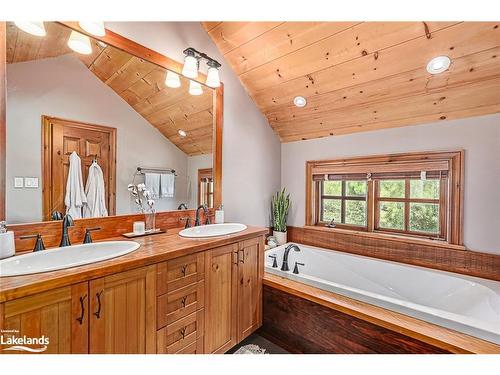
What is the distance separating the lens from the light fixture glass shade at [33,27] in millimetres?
1184

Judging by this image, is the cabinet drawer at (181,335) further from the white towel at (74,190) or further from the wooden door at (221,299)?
the white towel at (74,190)

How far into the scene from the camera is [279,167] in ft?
9.86

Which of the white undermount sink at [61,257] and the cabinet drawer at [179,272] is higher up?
the white undermount sink at [61,257]

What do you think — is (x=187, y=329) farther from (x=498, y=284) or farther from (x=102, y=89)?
(x=498, y=284)

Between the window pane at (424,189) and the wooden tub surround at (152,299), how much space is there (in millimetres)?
1553

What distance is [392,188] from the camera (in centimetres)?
232

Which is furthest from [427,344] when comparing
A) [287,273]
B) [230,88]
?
[230,88]

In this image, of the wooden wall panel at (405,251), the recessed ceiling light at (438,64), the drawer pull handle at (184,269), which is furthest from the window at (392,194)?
the drawer pull handle at (184,269)

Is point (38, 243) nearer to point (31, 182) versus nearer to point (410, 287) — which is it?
point (31, 182)

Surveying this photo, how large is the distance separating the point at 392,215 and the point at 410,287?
26.0 inches

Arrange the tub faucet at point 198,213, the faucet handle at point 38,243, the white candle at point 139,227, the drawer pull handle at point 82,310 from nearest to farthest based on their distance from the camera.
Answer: the drawer pull handle at point 82,310 < the faucet handle at point 38,243 < the white candle at point 139,227 < the tub faucet at point 198,213

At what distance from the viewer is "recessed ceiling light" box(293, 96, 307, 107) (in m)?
2.35

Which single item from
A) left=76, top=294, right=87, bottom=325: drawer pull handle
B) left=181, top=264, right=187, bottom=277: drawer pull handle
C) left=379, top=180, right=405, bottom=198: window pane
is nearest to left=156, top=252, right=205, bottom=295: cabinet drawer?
left=181, top=264, right=187, bottom=277: drawer pull handle
